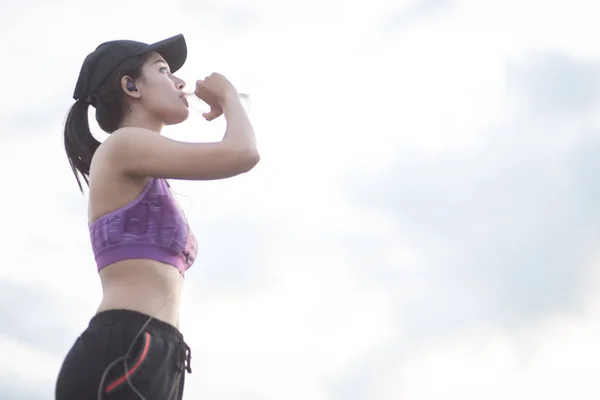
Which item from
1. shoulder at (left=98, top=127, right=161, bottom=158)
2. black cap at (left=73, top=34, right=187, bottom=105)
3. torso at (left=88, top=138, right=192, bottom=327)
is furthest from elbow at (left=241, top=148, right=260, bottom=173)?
black cap at (left=73, top=34, right=187, bottom=105)

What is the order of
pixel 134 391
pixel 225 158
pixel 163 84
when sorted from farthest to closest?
pixel 163 84 < pixel 225 158 < pixel 134 391

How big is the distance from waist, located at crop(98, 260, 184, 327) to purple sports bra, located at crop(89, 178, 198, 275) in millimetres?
43

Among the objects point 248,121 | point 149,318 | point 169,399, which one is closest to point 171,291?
point 149,318

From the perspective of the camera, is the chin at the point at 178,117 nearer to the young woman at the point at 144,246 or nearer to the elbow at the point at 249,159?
the young woman at the point at 144,246

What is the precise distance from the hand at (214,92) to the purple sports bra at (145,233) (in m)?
0.62

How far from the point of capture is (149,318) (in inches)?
182

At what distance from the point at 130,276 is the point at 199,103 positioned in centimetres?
126

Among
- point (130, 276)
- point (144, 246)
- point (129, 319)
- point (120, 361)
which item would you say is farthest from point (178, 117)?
point (120, 361)

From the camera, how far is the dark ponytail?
5.49 metres

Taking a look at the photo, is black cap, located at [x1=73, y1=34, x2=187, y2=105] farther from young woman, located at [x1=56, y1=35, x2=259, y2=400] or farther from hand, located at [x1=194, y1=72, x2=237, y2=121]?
hand, located at [x1=194, y1=72, x2=237, y2=121]

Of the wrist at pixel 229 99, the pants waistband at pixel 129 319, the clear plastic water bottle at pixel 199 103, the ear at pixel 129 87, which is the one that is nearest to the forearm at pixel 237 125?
the wrist at pixel 229 99

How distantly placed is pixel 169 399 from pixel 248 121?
4.99 feet

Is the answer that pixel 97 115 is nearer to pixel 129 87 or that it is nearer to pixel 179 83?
pixel 129 87

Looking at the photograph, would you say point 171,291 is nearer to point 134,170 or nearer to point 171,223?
point 171,223
